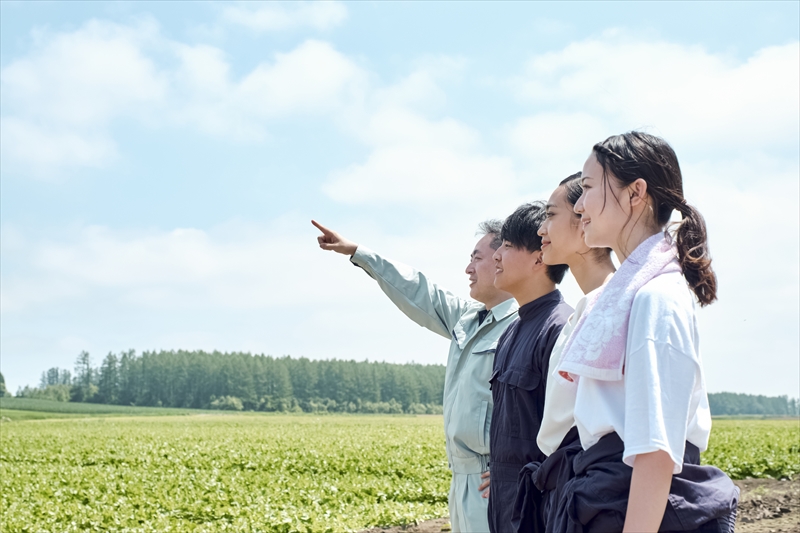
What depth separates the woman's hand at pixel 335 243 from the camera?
3.28 metres

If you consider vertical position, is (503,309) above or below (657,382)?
above

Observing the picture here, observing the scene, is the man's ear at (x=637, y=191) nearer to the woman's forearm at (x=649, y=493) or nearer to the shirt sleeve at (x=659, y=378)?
the shirt sleeve at (x=659, y=378)

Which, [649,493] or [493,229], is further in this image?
[493,229]

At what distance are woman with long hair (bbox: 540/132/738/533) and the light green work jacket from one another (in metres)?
1.23

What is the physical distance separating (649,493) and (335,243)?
2.22 meters

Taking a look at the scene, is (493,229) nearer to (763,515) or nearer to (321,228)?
(321,228)

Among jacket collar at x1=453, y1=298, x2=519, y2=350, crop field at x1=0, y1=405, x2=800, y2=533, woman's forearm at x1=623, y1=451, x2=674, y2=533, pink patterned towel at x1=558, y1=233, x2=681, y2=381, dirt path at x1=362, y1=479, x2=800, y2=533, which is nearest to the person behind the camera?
woman's forearm at x1=623, y1=451, x2=674, y2=533

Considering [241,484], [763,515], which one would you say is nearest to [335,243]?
[763,515]

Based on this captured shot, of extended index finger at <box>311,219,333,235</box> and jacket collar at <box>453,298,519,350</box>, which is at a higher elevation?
extended index finger at <box>311,219,333,235</box>

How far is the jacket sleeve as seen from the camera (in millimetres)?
3285

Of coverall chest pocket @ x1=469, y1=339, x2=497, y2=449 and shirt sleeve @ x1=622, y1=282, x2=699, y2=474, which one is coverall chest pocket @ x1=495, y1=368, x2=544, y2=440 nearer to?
coverall chest pocket @ x1=469, y1=339, x2=497, y2=449

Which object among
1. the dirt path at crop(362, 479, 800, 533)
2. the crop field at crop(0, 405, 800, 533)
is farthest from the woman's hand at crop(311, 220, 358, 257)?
the dirt path at crop(362, 479, 800, 533)

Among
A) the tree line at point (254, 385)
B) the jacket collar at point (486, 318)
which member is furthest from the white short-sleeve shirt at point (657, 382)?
the tree line at point (254, 385)

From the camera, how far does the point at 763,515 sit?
770 centimetres
